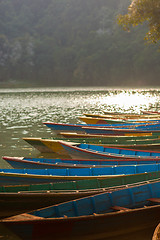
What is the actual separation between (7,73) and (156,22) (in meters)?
155

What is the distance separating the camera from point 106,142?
1856cm

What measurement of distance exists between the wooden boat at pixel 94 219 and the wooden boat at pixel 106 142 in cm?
783

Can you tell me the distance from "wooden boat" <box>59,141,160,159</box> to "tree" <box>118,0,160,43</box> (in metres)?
12.8

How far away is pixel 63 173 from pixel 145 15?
663 inches

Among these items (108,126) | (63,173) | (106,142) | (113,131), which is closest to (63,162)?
(63,173)

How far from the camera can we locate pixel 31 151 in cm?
2267

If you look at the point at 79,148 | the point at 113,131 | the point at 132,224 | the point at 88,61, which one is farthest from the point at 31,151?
the point at 88,61

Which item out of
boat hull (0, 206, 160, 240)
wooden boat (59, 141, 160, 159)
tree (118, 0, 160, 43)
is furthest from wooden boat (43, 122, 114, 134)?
boat hull (0, 206, 160, 240)

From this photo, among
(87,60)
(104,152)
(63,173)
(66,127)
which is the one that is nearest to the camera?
(63,173)

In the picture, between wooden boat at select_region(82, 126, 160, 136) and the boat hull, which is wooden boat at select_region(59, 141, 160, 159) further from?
the boat hull

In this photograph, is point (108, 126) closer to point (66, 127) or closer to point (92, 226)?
point (66, 127)

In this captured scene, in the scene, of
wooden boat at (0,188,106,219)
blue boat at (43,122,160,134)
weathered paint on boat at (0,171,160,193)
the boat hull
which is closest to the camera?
the boat hull

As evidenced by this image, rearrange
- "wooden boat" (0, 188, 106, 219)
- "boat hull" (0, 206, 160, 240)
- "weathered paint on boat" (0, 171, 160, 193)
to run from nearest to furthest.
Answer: "boat hull" (0, 206, 160, 240) < "wooden boat" (0, 188, 106, 219) < "weathered paint on boat" (0, 171, 160, 193)

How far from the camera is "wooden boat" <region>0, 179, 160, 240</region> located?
7.64 metres
